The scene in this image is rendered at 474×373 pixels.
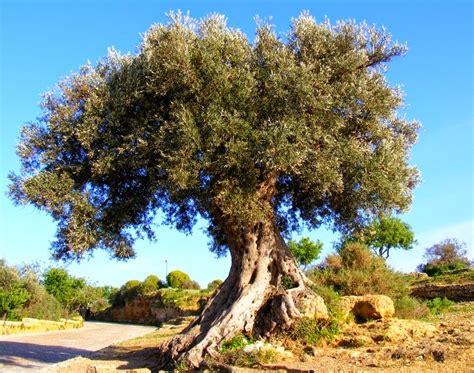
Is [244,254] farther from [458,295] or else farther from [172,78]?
[458,295]

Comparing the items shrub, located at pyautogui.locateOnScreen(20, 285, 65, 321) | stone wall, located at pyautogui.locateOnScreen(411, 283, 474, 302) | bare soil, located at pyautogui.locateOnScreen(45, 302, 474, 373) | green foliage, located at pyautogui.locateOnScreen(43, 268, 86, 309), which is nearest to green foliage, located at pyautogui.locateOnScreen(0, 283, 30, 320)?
shrub, located at pyautogui.locateOnScreen(20, 285, 65, 321)

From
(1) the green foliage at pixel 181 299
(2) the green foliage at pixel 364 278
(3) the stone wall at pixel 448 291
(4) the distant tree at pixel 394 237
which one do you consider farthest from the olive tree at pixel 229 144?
(4) the distant tree at pixel 394 237

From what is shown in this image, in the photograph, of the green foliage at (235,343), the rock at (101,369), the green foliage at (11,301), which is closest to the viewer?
the green foliage at (235,343)

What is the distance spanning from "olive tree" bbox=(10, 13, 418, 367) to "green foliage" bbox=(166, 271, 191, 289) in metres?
47.0

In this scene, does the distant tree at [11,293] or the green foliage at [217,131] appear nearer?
the green foliage at [217,131]

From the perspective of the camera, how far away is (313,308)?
45.6ft

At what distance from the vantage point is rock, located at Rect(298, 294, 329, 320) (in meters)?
13.8

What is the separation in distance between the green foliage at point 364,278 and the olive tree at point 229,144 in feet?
25.7

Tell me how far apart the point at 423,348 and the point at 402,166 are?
499cm

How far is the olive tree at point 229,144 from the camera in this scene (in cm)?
Result: 1291

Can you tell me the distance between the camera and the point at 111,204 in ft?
49.4

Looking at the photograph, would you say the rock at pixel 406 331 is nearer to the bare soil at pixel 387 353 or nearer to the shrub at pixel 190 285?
the bare soil at pixel 387 353

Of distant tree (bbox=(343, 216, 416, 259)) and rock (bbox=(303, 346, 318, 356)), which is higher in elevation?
distant tree (bbox=(343, 216, 416, 259))

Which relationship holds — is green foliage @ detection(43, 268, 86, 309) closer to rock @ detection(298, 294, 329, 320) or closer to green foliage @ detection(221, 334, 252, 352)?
green foliage @ detection(221, 334, 252, 352)
